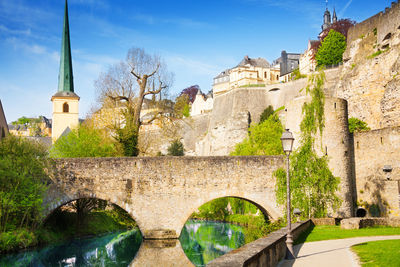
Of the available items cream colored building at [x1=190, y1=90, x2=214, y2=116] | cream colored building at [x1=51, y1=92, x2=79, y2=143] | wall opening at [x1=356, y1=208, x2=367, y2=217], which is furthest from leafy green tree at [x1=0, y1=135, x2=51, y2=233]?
cream colored building at [x1=190, y1=90, x2=214, y2=116]

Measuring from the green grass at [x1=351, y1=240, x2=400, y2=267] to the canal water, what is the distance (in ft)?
25.3

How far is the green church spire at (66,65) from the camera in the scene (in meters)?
52.6

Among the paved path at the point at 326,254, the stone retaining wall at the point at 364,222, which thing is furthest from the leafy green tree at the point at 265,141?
the paved path at the point at 326,254

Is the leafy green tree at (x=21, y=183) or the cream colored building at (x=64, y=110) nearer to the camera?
the leafy green tree at (x=21, y=183)

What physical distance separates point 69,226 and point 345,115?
15940mm

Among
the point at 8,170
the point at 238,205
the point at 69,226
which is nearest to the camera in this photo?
the point at 8,170

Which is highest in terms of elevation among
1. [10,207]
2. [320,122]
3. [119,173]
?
[320,122]

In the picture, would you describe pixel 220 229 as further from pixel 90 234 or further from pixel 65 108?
pixel 65 108

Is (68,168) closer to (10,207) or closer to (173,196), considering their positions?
(10,207)

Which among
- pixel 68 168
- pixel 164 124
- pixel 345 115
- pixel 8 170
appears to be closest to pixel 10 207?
pixel 8 170

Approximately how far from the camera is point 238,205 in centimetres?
3478

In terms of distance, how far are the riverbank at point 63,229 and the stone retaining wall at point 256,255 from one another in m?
13.1

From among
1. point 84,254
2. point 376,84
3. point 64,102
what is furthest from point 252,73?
point 84,254

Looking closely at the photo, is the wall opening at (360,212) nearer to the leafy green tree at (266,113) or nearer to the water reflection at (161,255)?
the water reflection at (161,255)
